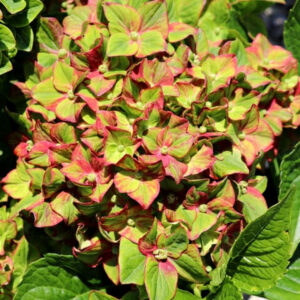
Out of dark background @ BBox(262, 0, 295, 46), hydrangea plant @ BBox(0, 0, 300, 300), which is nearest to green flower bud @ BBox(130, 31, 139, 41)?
hydrangea plant @ BBox(0, 0, 300, 300)

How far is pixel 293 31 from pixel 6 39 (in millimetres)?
853

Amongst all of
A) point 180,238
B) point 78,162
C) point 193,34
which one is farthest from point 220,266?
point 193,34

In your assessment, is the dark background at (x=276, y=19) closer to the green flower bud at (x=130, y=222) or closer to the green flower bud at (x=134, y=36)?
the green flower bud at (x=134, y=36)

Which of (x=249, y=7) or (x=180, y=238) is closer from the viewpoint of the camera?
(x=180, y=238)

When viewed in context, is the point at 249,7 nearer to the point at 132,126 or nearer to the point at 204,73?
the point at 204,73

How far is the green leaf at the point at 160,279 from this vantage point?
1.14 m

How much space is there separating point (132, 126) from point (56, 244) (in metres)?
0.48

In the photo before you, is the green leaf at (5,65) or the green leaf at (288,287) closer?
Result: the green leaf at (5,65)

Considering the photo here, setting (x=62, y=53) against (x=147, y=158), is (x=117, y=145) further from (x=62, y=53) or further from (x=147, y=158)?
(x=62, y=53)

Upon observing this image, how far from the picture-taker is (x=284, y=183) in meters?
1.38

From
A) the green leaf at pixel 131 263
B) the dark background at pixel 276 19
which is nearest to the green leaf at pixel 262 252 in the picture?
the green leaf at pixel 131 263

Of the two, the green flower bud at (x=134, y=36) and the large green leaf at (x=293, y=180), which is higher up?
the green flower bud at (x=134, y=36)

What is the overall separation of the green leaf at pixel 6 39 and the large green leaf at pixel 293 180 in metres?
0.71

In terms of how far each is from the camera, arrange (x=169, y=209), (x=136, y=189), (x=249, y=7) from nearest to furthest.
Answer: (x=136, y=189) < (x=169, y=209) < (x=249, y=7)
